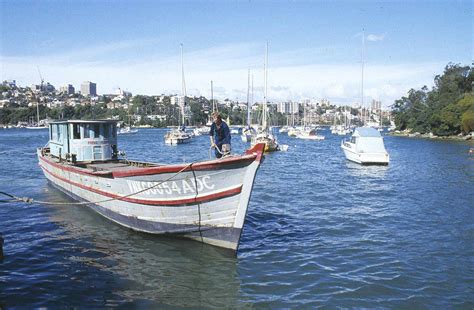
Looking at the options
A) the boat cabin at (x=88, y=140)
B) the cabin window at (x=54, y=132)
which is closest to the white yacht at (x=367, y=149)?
the boat cabin at (x=88, y=140)

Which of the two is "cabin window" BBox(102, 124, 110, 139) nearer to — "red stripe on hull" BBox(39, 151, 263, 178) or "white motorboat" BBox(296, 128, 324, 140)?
"red stripe on hull" BBox(39, 151, 263, 178)

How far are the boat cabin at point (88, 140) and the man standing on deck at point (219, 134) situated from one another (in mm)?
8888

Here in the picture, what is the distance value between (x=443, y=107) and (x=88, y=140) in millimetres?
100788

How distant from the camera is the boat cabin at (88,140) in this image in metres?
20.6

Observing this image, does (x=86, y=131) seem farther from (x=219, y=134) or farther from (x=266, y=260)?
(x=266, y=260)

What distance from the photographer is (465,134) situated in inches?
3499

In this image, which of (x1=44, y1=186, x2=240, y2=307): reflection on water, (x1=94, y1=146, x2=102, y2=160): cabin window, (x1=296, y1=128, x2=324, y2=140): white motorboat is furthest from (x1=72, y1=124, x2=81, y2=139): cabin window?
(x1=296, y1=128, x2=324, y2=140): white motorboat

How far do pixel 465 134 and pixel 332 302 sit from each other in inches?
3596

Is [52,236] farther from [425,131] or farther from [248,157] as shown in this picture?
[425,131]

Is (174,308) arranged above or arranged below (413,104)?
below

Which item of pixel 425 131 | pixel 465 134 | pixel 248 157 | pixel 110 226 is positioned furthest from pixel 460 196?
pixel 425 131

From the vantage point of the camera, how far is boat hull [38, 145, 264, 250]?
472 inches

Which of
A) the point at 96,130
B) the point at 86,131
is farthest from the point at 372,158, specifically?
the point at 86,131

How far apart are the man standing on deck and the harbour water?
310cm
